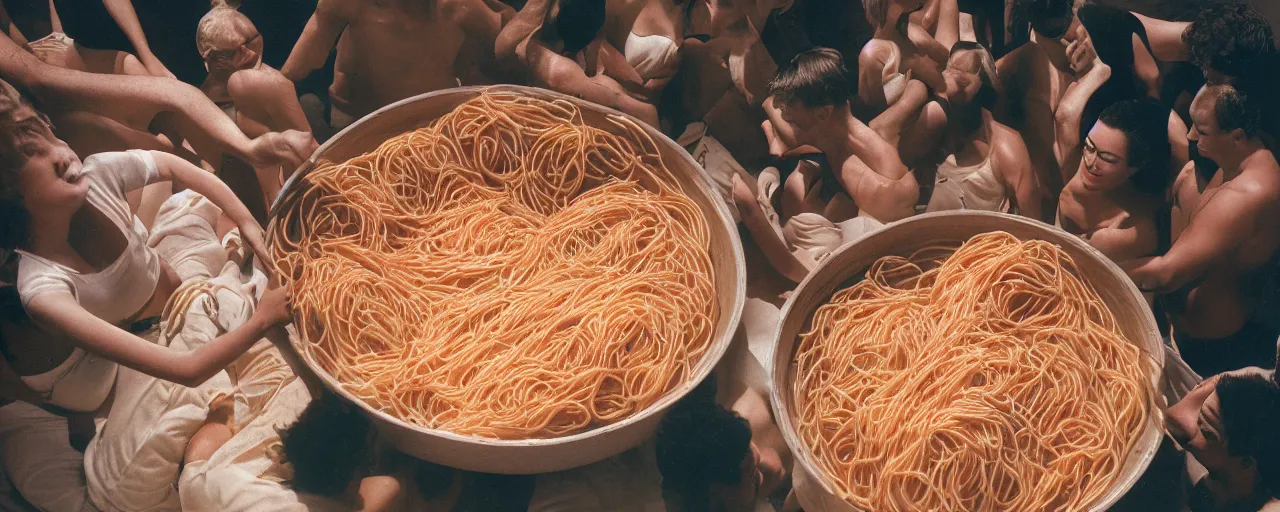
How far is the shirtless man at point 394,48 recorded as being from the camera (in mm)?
3455

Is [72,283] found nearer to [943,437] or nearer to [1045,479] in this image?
[943,437]

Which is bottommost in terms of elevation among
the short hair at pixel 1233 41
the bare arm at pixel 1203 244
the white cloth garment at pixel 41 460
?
the white cloth garment at pixel 41 460

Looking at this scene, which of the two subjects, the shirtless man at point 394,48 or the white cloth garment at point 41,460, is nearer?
the white cloth garment at point 41,460

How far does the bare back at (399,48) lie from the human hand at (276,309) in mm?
706

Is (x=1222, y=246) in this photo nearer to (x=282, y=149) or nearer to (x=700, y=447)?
(x=700, y=447)

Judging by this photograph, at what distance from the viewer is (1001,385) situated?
307 centimetres

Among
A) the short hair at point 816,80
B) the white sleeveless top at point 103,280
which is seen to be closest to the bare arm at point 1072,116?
the short hair at point 816,80

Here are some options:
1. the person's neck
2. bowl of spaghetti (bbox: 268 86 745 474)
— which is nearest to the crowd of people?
the person's neck

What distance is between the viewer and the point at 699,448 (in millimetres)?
3113

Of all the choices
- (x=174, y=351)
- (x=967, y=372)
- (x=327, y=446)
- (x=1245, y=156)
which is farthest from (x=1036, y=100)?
(x=174, y=351)

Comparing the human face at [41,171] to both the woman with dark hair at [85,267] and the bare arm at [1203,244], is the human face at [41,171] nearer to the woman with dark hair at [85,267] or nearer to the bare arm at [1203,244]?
the woman with dark hair at [85,267]

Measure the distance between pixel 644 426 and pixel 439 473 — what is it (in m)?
0.57


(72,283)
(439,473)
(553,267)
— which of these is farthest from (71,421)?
(553,267)

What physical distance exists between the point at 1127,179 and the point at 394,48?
6.92 ft
